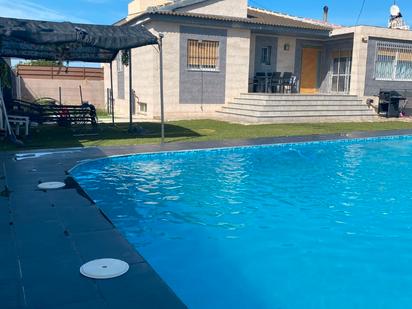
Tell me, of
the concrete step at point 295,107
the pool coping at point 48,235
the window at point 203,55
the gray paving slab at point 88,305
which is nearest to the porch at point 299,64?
the concrete step at point 295,107

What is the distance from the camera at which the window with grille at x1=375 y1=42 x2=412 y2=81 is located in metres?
21.8

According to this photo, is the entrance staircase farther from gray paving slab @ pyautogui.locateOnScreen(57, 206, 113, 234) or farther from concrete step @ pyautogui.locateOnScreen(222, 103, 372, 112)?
gray paving slab @ pyautogui.locateOnScreen(57, 206, 113, 234)

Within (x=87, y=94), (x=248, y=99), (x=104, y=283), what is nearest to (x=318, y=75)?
(x=248, y=99)

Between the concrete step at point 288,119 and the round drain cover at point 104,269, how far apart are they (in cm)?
1378

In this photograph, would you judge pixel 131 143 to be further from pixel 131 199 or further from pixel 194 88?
pixel 194 88

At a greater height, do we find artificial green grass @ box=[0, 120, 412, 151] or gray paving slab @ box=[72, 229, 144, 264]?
artificial green grass @ box=[0, 120, 412, 151]

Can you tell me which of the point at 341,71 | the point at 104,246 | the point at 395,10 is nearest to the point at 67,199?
the point at 104,246

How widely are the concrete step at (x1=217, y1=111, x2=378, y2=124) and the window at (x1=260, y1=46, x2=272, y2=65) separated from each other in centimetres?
511

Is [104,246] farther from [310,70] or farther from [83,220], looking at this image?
[310,70]

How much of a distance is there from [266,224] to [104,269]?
2.89m

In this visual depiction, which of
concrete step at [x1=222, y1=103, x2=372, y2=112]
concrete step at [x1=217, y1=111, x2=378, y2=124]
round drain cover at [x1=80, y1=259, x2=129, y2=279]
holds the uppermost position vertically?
concrete step at [x1=222, y1=103, x2=372, y2=112]

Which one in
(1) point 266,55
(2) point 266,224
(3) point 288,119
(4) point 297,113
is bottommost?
(2) point 266,224

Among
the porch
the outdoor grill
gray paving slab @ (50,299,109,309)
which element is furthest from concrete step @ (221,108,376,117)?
gray paving slab @ (50,299,109,309)

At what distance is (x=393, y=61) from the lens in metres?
22.3
